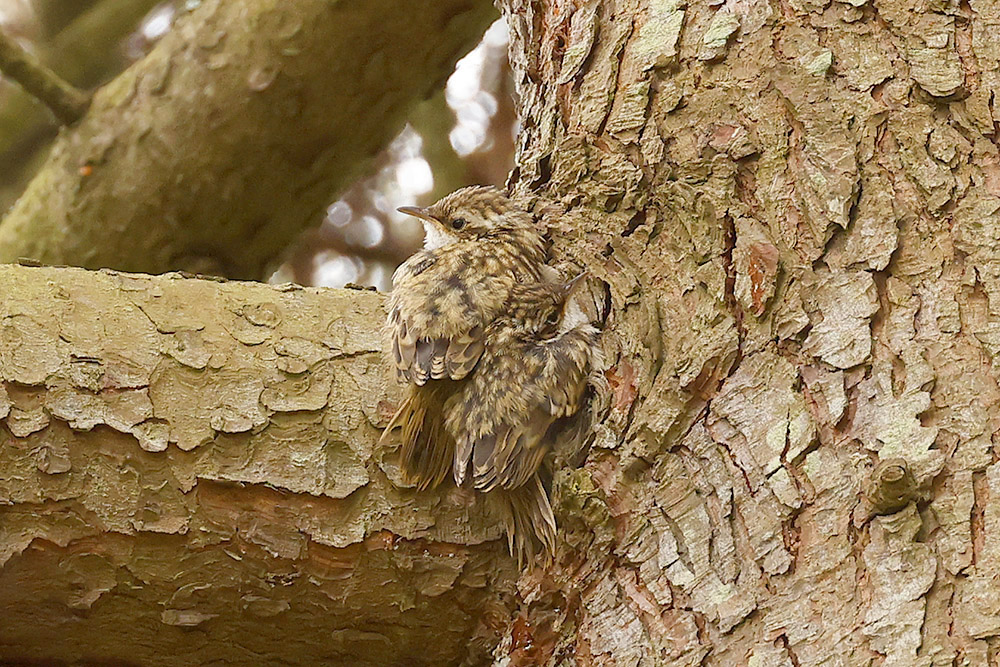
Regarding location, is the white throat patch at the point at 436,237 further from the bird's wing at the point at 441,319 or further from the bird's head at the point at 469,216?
the bird's wing at the point at 441,319

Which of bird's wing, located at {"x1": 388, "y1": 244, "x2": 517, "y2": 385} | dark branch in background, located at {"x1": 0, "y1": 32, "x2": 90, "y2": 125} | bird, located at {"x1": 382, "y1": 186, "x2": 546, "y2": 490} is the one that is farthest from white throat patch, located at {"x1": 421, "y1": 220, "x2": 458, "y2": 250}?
dark branch in background, located at {"x1": 0, "y1": 32, "x2": 90, "y2": 125}

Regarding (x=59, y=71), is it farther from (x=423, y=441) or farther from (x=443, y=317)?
(x=423, y=441)

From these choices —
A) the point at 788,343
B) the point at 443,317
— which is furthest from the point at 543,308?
the point at 788,343

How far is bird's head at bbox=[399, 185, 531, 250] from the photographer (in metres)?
2.60

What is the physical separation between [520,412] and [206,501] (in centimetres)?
59

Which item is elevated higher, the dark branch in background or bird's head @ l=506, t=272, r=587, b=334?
the dark branch in background

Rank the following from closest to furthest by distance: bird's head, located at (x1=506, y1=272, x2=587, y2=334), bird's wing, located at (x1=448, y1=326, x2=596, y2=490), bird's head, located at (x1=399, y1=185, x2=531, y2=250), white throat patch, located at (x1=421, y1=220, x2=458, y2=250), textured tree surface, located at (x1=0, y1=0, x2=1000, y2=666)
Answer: textured tree surface, located at (x1=0, y1=0, x2=1000, y2=666)
bird's wing, located at (x1=448, y1=326, x2=596, y2=490)
bird's head, located at (x1=506, y1=272, x2=587, y2=334)
bird's head, located at (x1=399, y1=185, x2=531, y2=250)
white throat patch, located at (x1=421, y1=220, x2=458, y2=250)

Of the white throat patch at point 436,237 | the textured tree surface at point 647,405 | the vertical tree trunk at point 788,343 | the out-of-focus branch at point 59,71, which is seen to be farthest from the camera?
the out-of-focus branch at point 59,71

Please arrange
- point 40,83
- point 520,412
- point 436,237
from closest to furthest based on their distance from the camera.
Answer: point 520,412
point 436,237
point 40,83

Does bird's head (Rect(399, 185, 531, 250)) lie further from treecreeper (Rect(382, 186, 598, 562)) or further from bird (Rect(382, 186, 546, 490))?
treecreeper (Rect(382, 186, 598, 562))

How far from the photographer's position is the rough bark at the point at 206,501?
82.2 inches

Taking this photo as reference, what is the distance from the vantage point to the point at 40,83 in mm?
3625

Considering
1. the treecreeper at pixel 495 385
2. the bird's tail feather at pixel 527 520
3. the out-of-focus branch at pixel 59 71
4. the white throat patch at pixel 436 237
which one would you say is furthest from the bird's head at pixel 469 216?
the out-of-focus branch at pixel 59 71

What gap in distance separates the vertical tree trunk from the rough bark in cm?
24
